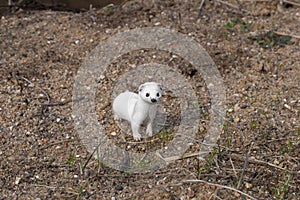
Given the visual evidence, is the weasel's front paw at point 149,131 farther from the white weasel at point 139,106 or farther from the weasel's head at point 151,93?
the weasel's head at point 151,93

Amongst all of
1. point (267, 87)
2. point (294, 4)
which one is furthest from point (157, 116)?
point (294, 4)

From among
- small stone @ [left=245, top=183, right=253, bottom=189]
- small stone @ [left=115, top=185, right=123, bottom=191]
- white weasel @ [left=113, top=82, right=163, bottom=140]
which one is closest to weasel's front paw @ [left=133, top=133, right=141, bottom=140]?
white weasel @ [left=113, top=82, right=163, bottom=140]

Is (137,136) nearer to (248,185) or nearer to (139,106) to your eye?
(139,106)

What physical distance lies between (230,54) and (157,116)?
90cm

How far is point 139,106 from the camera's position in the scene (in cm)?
291

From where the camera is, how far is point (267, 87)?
3.57m

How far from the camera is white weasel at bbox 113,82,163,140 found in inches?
109

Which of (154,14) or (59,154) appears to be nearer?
(59,154)

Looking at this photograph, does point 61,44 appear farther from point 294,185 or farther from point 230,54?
point 294,185

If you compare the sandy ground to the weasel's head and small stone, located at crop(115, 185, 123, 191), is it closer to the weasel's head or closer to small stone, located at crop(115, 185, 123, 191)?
small stone, located at crop(115, 185, 123, 191)

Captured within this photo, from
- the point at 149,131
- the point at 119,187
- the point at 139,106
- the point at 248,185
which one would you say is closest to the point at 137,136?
the point at 149,131

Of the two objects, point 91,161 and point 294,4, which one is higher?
point 294,4

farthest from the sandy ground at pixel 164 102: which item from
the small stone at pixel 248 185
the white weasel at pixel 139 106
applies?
the white weasel at pixel 139 106

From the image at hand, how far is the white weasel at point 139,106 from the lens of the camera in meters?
2.76
